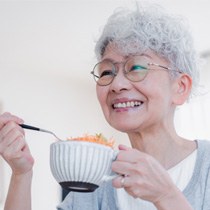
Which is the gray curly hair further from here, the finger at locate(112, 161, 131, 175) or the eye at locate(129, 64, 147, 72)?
the finger at locate(112, 161, 131, 175)

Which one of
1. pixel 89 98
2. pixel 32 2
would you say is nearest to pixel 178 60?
pixel 32 2

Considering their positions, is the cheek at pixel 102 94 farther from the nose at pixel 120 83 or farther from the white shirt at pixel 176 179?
the white shirt at pixel 176 179

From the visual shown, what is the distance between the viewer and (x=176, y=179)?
0.89 m

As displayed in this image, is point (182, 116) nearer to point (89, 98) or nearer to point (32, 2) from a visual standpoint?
point (89, 98)

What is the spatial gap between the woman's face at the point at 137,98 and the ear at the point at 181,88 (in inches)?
0.9

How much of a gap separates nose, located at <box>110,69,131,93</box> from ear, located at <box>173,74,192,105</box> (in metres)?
0.14

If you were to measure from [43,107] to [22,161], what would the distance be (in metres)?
2.99

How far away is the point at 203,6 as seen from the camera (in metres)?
2.90

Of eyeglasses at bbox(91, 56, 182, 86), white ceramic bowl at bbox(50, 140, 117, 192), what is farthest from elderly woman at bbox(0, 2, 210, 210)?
white ceramic bowl at bbox(50, 140, 117, 192)

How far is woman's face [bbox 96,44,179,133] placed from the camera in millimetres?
838

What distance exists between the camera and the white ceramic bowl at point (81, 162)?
63 cm

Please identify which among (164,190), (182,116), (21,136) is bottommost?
(164,190)

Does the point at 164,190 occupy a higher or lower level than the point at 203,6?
lower

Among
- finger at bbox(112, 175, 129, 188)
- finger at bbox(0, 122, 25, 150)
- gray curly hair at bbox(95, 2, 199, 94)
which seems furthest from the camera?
gray curly hair at bbox(95, 2, 199, 94)
